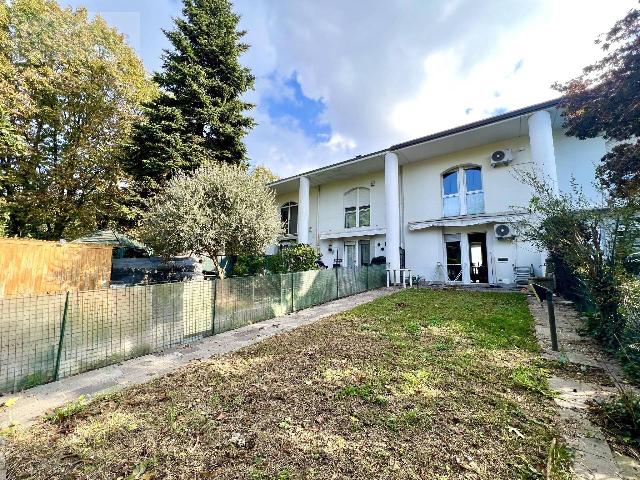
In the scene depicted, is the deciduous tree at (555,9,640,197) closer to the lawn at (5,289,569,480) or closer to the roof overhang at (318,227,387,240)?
the lawn at (5,289,569,480)

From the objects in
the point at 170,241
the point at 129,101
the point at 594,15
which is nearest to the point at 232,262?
the point at 170,241

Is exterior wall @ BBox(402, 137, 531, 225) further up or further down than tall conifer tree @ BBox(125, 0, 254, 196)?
further down

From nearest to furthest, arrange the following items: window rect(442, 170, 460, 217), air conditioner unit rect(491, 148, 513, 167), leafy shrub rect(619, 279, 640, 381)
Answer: leafy shrub rect(619, 279, 640, 381) < air conditioner unit rect(491, 148, 513, 167) < window rect(442, 170, 460, 217)

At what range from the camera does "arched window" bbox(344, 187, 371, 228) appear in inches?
731

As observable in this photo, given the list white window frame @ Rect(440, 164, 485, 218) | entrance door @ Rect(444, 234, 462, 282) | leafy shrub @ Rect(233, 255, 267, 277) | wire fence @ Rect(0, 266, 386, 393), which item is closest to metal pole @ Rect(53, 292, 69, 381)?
wire fence @ Rect(0, 266, 386, 393)

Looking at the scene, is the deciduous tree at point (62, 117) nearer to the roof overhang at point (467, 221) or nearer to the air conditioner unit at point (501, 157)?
the roof overhang at point (467, 221)

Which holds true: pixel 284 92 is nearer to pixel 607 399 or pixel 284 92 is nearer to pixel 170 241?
pixel 170 241

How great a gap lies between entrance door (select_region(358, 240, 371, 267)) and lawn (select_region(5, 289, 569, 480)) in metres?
13.2

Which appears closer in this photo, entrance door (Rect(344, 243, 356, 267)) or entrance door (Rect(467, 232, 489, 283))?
entrance door (Rect(467, 232, 489, 283))

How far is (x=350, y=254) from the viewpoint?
19.3 meters

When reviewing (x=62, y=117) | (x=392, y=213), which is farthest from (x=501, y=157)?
(x=62, y=117)

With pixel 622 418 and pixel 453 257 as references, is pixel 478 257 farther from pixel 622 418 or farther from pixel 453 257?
pixel 622 418

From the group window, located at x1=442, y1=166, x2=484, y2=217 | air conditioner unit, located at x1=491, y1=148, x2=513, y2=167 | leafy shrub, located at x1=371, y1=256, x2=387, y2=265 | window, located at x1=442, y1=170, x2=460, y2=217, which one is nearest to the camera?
air conditioner unit, located at x1=491, y1=148, x2=513, y2=167

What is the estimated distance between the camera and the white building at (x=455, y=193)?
41.5ft
